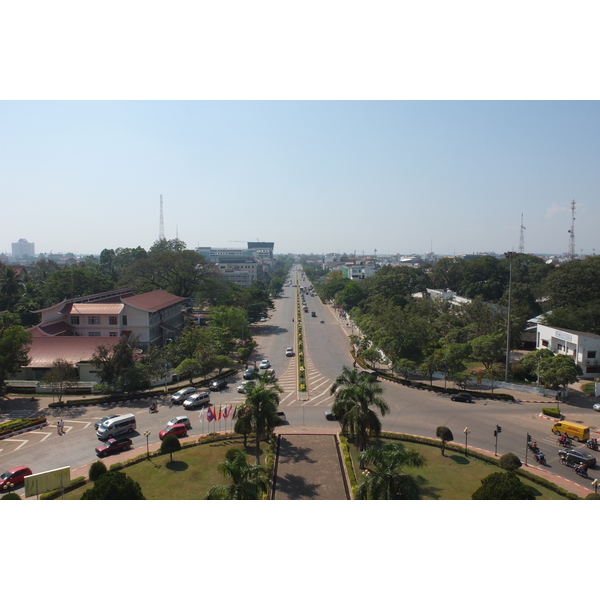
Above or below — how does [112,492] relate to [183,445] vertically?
above

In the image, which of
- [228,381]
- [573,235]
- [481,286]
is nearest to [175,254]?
[228,381]

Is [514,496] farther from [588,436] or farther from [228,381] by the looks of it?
[228,381]

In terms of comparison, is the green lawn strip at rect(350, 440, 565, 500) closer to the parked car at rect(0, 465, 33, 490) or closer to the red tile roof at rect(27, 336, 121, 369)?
the parked car at rect(0, 465, 33, 490)

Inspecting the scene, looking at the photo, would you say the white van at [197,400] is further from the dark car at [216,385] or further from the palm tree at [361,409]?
the palm tree at [361,409]

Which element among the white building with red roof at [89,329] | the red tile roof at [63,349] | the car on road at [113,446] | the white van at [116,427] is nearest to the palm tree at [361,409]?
the car on road at [113,446]

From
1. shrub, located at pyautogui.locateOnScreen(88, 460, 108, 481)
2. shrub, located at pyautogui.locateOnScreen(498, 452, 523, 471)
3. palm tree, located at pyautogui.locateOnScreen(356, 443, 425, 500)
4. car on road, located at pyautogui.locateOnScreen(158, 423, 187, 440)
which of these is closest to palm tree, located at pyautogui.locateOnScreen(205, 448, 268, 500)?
palm tree, located at pyautogui.locateOnScreen(356, 443, 425, 500)

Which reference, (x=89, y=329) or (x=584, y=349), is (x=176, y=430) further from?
(x=584, y=349)


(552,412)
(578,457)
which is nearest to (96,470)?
(578,457)
